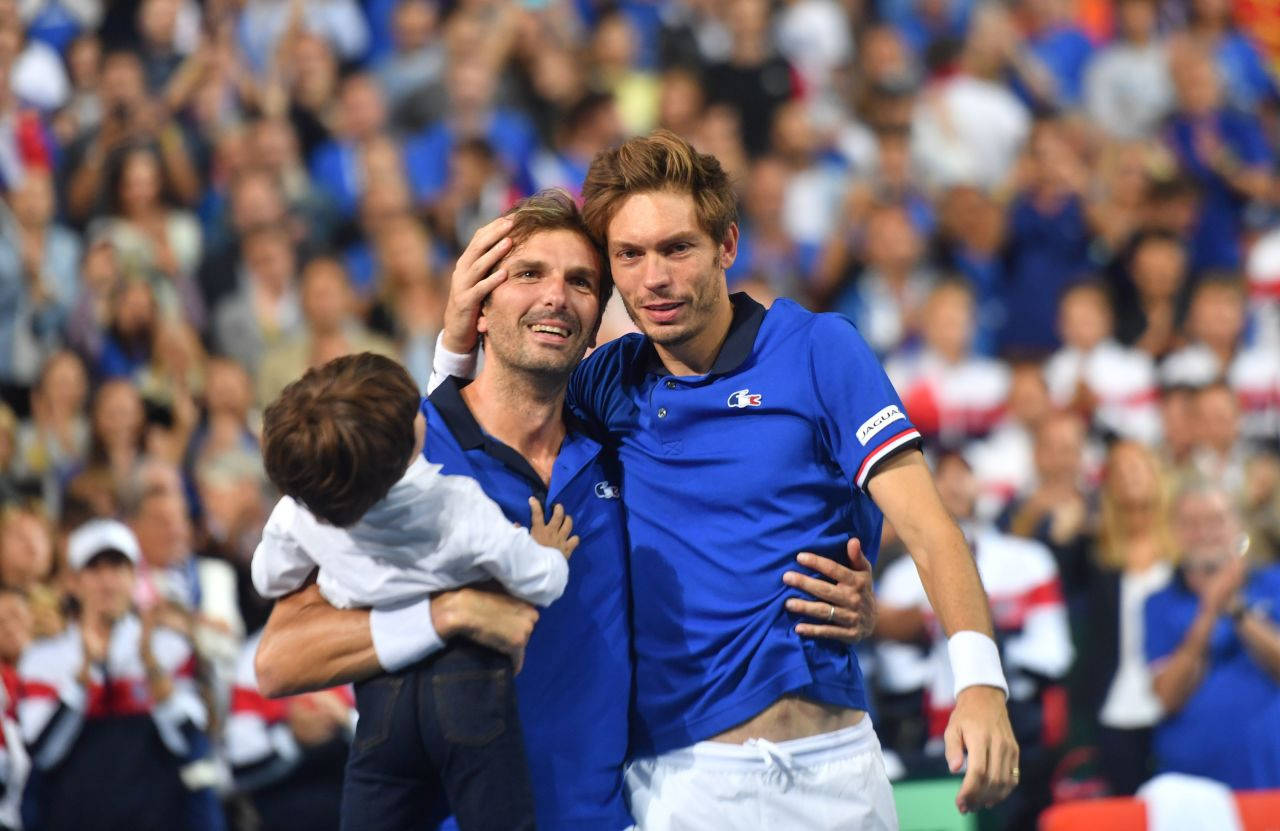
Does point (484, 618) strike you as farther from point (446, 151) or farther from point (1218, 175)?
point (1218, 175)

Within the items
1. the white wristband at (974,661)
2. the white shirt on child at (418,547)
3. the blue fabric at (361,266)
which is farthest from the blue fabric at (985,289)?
the white shirt on child at (418,547)

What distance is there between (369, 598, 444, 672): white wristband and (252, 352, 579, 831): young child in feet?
0.11

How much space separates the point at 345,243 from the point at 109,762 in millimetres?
4311

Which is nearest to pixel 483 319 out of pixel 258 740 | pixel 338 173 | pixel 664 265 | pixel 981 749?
pixel 664 265

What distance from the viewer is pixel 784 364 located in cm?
351

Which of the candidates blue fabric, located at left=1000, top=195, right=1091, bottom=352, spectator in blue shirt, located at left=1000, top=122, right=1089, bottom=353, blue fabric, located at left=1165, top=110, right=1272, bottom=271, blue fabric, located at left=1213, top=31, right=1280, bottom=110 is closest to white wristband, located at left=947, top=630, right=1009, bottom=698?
spectator in blue shirt, located at left=1000, top=122, right=1089, bottom=353

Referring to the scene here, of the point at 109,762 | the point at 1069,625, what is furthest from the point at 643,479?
the point at 1069,625

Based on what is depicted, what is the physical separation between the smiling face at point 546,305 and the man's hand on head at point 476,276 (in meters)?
0.02

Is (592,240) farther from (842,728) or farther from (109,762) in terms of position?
(109,762)

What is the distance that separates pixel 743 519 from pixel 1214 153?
27.5 ft

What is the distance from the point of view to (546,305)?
3.49 m

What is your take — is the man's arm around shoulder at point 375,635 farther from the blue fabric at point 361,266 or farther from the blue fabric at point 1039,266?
the blue fabric at point 1039,266

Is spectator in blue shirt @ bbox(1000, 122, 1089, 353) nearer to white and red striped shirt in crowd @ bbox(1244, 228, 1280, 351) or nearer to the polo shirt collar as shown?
white and red striped shirt in crowd @ bbox(1244, 228, 1280, 351)

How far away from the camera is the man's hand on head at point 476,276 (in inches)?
140
